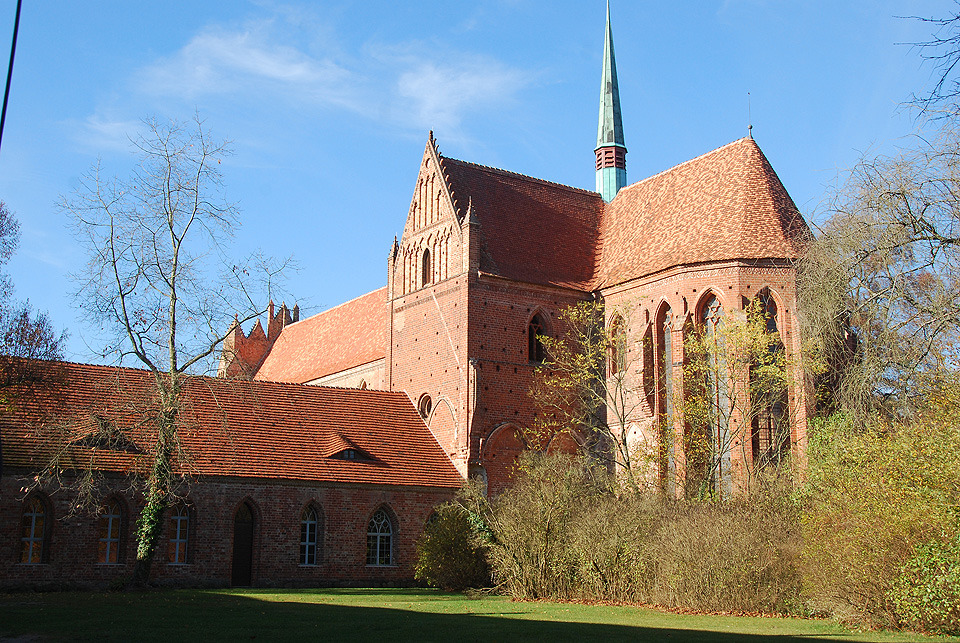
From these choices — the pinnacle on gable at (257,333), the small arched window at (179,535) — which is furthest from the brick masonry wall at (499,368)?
the pinnacle on gable at (257,333)

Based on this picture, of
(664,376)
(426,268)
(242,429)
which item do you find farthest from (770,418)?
(242,429)

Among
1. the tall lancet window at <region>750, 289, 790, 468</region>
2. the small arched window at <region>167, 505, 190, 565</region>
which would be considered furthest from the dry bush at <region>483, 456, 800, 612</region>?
the small arched window at <region>167, 505, 190, 565</region>

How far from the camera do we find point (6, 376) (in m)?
24.3

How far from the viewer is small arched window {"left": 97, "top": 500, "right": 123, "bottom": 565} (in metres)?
26.4

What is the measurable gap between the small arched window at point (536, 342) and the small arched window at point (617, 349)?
2.41 m

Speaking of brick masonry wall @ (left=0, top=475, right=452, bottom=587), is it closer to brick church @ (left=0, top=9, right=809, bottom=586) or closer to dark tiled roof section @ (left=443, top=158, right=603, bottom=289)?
brick church @ (left=0, top=9, right=809, bottom=586)

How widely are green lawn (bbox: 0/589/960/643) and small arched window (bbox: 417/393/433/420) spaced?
1117 centimetres

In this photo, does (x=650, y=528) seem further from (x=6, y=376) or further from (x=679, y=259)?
(x=6, y=376)

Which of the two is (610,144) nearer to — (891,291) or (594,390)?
(594,390)

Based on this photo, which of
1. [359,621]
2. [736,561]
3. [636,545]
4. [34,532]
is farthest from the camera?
[34,532]

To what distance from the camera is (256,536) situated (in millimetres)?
27891

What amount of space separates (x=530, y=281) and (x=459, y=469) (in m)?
6.88

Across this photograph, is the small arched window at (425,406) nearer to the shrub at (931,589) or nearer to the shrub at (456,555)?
the shrub at (456,555)

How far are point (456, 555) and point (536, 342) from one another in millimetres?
10143
